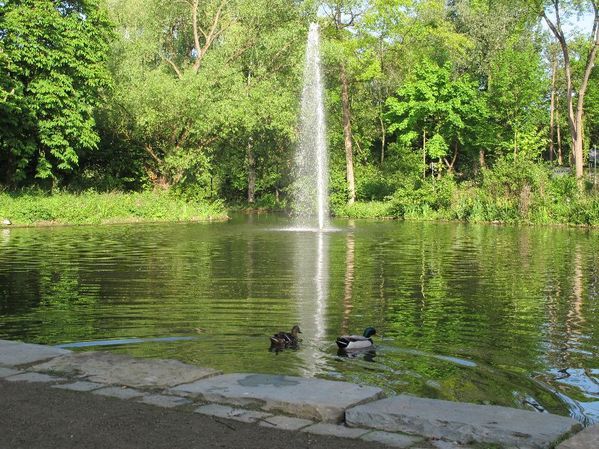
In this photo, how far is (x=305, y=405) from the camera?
5062 millimetres

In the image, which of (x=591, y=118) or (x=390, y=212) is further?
(x=591, y=118)

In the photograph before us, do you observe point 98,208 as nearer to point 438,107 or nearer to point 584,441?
point 438,107

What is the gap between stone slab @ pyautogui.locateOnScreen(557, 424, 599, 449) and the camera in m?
4.19

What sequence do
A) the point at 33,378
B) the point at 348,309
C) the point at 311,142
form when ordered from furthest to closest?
the point at 311,142
the point at 348,309
the point at 33,378

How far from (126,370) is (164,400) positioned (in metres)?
0.97

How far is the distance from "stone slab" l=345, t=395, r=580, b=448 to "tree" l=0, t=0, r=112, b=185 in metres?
35.7

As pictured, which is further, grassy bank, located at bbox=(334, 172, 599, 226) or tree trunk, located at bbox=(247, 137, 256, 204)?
tree trunk, located at bbox=(247, 137, 256, 204)

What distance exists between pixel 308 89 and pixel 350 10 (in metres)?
7.54

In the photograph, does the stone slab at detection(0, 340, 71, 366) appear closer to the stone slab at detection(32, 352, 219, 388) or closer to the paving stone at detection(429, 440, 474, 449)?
the stone slab at detection(32, 352, 219, 388)

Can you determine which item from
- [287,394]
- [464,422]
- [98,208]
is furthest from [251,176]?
[464,422]

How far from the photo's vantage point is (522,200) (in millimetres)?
40406

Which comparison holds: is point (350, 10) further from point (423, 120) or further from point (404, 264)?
point (404, 264)

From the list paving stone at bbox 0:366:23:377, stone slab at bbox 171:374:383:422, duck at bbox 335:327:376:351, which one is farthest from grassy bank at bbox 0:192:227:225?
stone slab at bbox 171:374:383:422

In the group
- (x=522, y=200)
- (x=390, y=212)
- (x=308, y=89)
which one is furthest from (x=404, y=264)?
(x=308, y=89)
